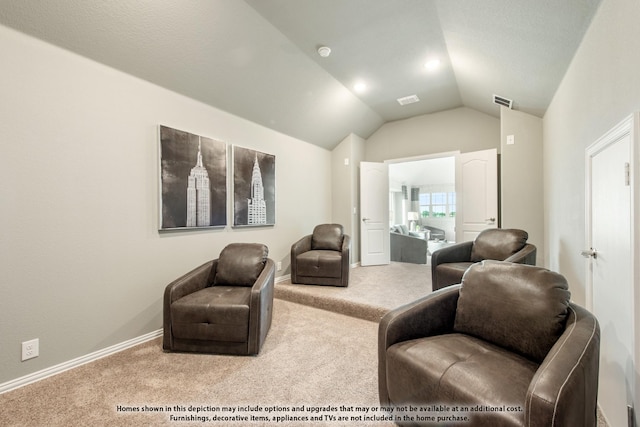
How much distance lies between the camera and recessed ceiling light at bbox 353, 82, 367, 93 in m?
3.76

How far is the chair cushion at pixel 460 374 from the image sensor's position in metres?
1.04

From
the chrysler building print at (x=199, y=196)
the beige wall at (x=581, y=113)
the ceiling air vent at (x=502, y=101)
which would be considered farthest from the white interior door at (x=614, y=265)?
the chrysler building print at (x=199, y=196)

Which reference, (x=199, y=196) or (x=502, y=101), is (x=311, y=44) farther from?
(x=502, y=101)

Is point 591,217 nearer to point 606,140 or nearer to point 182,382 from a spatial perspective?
point 606,140

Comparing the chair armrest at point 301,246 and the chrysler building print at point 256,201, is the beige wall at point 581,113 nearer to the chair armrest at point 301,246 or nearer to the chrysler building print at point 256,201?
the chair armrest at point 301,246

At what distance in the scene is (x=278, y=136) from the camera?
13.4 ft

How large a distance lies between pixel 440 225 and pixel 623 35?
351 inches

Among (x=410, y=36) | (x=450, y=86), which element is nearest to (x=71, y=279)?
(x=410, y=36)

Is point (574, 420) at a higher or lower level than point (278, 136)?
lower

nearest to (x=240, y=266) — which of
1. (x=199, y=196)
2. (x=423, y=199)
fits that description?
(x=199, y=196)

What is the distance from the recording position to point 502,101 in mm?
3627

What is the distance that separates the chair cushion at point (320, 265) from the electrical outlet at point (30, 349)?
8.36 ft

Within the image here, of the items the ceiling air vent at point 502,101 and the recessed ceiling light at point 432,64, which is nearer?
the recessed ceiling light at point 432,64

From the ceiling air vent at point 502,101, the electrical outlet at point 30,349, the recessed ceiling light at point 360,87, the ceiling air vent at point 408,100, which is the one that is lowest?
the electrical outlet at point 30,349
